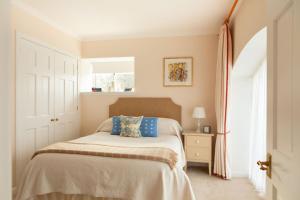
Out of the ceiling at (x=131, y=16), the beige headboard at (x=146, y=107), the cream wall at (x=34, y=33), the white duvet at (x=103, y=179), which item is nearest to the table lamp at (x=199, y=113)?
the beige headboard at (x=146, y=107)

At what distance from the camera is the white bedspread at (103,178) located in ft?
6.47

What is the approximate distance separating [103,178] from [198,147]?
190cm

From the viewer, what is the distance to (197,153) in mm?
3449

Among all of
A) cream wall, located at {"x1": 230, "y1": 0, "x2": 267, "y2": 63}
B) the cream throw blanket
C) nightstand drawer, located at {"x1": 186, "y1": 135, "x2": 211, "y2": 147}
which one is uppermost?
cream wall, located at {"x1": 230, "y1": 0, "x2": 267, "y2": 63}

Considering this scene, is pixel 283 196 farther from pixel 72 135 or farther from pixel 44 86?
pixel 72 135

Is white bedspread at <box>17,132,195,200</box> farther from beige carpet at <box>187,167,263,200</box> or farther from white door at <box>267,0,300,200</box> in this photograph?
white door at <box>267,0,300,200</box>

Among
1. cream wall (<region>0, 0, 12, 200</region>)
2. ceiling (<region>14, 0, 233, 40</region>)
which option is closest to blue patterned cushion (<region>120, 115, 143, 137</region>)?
ceiling (<region>14, 0, 233, 40</region>)

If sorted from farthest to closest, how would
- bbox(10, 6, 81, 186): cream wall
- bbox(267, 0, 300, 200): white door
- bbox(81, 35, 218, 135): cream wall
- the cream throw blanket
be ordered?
bbox(81, 35, 218, 135): cream wall → bbox(10, 6, 81, 186): cream wall → the cream throw blanket → bbox(267, 0, 300, 200): white door

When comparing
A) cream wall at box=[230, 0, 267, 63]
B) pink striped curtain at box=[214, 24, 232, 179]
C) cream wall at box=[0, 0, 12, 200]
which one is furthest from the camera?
pink striped curtain at box=[214, 24, 232, 179]

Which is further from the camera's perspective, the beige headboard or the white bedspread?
the beige headboard

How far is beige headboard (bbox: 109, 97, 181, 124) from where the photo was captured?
12.8 feet

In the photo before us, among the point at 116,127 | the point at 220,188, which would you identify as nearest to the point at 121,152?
the point at 116,127

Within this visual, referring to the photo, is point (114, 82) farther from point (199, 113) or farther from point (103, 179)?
point (103, 179)

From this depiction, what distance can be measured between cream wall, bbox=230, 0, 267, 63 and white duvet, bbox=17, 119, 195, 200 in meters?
1.68
